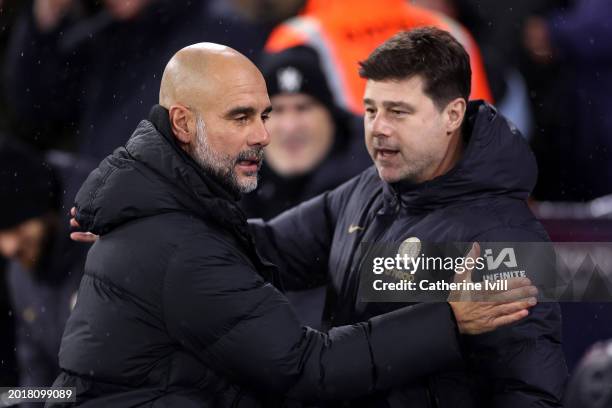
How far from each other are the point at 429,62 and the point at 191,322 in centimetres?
86

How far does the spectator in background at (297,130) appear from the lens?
443cm

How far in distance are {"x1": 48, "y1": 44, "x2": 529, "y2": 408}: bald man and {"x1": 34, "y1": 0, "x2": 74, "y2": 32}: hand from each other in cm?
262

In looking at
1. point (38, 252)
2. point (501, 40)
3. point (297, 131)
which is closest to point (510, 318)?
point (297, 131)

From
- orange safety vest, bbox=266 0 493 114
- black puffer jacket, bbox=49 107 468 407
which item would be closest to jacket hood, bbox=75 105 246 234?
black puffer jacket, bbox=49 107 468 407

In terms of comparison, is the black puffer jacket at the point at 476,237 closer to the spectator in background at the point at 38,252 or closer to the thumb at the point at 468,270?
the thumb at the point at 468,270

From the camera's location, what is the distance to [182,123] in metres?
2.82

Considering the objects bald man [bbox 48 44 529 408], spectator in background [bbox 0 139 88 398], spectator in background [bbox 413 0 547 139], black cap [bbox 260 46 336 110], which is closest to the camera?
bald man [bbox 48 44 529 408]

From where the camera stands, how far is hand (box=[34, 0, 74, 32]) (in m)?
5.22

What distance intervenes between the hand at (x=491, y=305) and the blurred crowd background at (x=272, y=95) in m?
1.24

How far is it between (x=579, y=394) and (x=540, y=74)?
7.30 feet

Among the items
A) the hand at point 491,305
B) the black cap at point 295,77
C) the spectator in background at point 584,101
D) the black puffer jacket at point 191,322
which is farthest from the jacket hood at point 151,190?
the spectator in background at point 584,101

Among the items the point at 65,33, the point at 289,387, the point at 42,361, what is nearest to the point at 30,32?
the point at 65,33

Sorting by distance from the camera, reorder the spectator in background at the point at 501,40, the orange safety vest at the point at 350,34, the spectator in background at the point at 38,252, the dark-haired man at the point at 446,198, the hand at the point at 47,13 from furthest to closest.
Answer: the hand at the point at 47,13, the spectator in background at the point at 501,40, the orange safety vest at the point at 350,34, the spectator in background at the point at 38,252, the dark-haired man at the point at 446,198

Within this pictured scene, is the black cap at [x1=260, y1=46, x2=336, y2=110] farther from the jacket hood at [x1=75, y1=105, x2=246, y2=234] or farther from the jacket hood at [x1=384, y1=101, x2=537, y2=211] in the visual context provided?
the jacket hood at [x1=75, y1=105, x2=246, y2=234]
